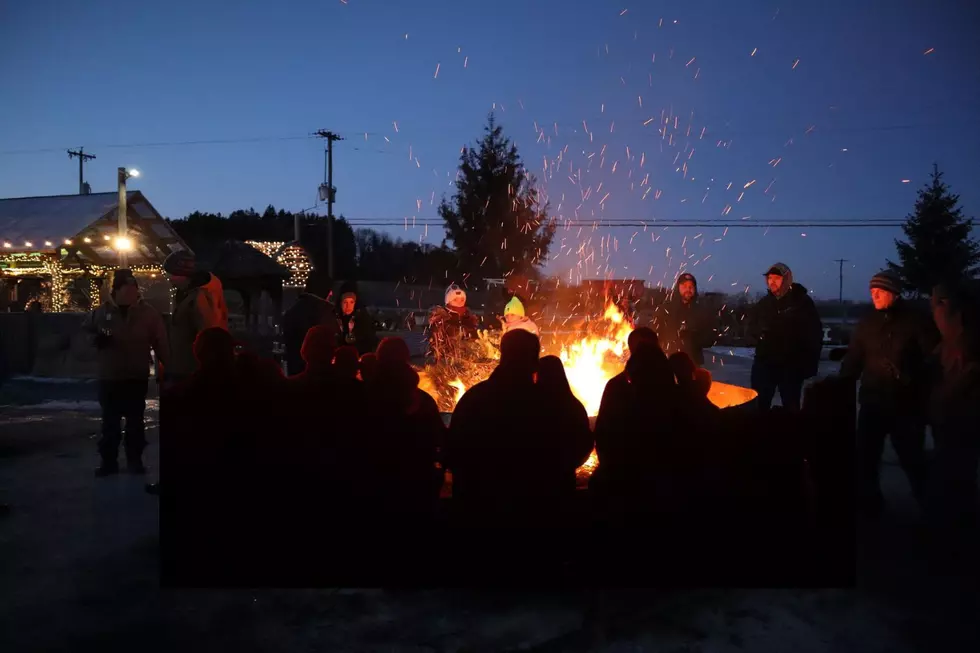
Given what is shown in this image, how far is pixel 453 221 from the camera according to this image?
32375 millimetres

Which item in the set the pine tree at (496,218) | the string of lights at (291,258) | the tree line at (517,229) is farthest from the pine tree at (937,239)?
the string of lights at (291,258)

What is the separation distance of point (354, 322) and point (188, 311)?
173cm

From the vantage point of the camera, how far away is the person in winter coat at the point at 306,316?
619 cm

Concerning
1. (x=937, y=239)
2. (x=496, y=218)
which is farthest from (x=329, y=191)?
(x=937, y=239)

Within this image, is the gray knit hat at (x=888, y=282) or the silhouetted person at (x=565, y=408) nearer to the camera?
the silhouetted person at (x=565, y=408)

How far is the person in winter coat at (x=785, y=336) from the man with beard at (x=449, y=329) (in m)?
2.70

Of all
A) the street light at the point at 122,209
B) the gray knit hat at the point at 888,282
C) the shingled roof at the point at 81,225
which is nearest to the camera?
the gray knit hat at the point at 888,282

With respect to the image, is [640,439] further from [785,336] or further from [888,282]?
[785,336]

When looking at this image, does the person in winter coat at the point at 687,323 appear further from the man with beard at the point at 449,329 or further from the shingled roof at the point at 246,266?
the shingled roof at the point at 246,266

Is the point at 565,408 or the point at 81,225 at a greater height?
the point at 81,225

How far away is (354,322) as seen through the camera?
6.81 metres

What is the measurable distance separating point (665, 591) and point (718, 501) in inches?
28.6

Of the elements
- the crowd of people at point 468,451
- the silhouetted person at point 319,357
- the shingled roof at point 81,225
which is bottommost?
the crowd of people at point 468,451

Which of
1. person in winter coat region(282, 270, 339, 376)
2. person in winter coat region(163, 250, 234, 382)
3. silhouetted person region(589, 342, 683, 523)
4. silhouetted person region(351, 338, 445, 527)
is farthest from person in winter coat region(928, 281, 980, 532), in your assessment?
person in winter coat region(163, 250, 234, 382)
